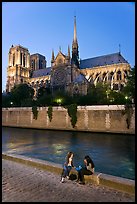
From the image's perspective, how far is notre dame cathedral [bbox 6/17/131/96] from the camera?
5194 cm

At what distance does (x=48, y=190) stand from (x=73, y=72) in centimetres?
5064

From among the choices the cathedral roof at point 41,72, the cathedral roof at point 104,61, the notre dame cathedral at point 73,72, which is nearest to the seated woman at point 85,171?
the notre dame cathedral at point 73,72

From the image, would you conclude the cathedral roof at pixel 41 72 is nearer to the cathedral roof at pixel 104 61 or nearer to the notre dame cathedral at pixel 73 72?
the notre dame cathedral at pixel 73 72

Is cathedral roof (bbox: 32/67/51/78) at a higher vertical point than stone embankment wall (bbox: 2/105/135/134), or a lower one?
higher

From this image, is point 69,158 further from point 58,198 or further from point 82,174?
point 58,198

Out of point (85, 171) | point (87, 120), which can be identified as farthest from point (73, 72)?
point (85, 171)

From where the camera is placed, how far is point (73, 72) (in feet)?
179

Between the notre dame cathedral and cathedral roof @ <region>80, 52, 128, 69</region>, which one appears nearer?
the notre dame cathedral

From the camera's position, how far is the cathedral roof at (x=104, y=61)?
2231 inches

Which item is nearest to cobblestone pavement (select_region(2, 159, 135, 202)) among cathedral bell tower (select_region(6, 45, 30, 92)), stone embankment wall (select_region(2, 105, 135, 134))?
stone embankment wall (select_region(2, 105, 135, 134))

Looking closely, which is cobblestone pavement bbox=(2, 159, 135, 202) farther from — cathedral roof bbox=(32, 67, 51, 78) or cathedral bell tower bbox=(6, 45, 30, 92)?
cathedral bell tower bbox=(6, 45, 30, 92)

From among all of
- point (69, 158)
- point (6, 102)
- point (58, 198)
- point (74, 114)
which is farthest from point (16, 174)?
point (6, 102)

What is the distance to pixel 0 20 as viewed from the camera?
296 centimetres

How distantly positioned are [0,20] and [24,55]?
2886 inches
